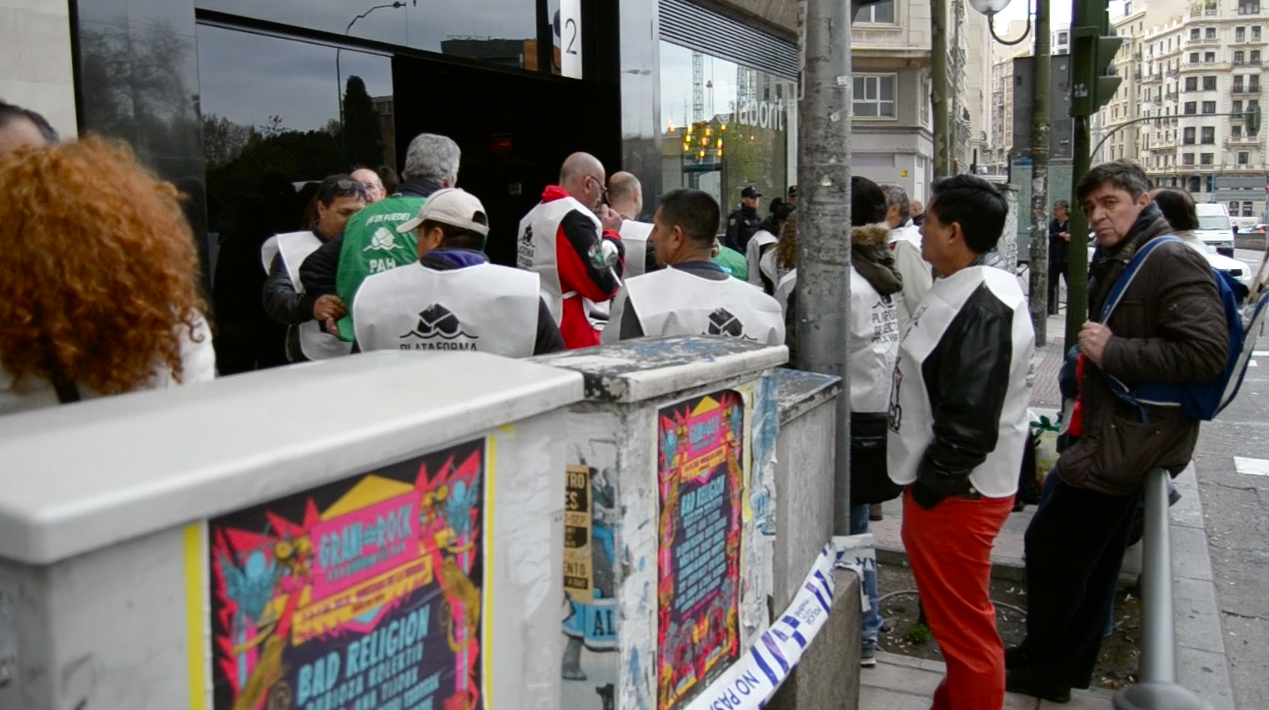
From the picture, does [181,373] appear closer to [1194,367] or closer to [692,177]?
[1194,367]

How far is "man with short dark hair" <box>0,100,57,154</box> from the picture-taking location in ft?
9.31

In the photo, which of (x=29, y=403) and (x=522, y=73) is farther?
(x=522, y=73)

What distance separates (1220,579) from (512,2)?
6.76 m

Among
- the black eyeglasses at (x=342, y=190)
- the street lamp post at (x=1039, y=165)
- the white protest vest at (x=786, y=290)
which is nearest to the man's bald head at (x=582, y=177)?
the black eyeglasses at (x=342, y=190)

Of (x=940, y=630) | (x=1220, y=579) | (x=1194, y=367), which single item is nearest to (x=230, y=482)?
(x=940, y=630)

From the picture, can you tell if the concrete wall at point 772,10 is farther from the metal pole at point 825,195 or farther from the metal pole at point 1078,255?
the metal pole at point 825,195

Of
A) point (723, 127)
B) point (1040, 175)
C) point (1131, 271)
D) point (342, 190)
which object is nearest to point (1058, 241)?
point (1040, 175)

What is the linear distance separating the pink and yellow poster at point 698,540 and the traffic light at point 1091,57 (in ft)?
18.0

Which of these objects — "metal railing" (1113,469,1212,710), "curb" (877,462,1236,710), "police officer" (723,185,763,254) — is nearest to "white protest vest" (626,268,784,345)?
"metal railing" (1113,469,1212,710)

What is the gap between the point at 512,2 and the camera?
370 inches

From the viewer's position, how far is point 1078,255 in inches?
298

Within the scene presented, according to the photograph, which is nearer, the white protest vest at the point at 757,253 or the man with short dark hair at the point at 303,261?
the man with short dark hair at the point at 303,261

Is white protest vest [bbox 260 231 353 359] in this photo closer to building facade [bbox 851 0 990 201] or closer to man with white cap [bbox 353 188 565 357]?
man with white cap [bbox 353 188 565 357]

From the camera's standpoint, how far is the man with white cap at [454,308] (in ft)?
11.8
